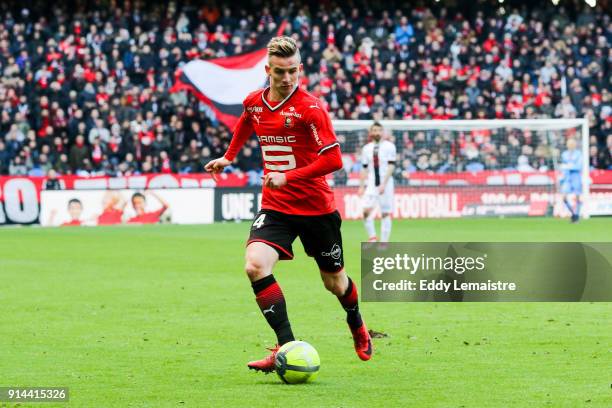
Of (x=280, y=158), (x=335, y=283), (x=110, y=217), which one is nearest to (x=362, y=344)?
(x=335, y=283)

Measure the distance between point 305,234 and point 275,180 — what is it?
2.36ft

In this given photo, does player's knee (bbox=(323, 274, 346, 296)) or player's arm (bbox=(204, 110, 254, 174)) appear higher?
player's arm (bbox=(204, 110, 254, 174))

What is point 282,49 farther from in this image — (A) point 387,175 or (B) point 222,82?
(B) point 222,82

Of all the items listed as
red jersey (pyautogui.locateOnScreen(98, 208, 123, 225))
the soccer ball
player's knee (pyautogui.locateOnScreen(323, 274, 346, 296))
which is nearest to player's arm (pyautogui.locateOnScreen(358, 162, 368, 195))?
red jersey (pyautogui.locateOnScreen(98, 208, 123, 225))

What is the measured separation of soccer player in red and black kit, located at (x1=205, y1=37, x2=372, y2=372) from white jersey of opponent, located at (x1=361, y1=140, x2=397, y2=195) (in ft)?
36.2

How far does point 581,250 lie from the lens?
10.3 metres

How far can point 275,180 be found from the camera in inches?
284

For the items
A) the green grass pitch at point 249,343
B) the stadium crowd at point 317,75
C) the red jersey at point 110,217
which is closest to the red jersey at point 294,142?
the green grass pitch at point 249,343

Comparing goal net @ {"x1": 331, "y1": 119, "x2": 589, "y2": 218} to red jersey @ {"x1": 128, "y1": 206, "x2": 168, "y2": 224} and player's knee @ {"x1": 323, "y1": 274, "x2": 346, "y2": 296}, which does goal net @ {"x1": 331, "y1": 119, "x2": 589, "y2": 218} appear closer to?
red jersey @ {"x1": 128, "y1": 206, "x2": 168, "y2": 224}

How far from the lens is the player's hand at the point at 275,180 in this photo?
722 centimetres

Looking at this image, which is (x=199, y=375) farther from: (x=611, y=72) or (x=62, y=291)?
(x=611, y=72)

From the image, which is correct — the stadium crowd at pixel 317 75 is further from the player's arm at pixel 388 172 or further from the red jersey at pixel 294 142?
the red jersey at pixel 294 142

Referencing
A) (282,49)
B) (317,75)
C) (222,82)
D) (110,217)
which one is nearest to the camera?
(282,49)

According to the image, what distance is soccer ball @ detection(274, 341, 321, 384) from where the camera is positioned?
23.9 ft
